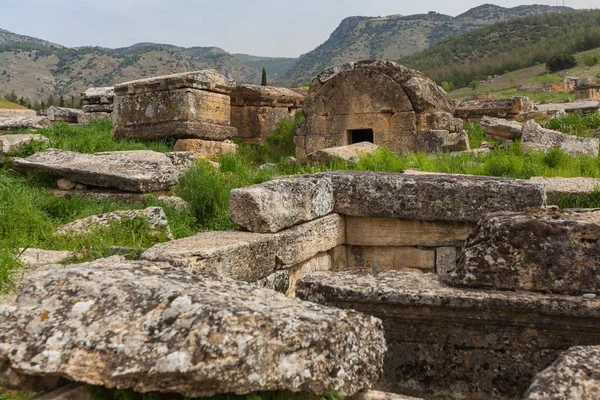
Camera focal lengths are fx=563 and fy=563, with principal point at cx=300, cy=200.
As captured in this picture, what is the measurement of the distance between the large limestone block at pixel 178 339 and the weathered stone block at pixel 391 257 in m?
2.84

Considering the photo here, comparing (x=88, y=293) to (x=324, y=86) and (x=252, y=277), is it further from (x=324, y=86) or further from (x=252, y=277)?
(x=324, y=86)

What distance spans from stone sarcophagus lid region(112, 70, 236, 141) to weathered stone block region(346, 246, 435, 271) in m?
4.38

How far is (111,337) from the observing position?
81.0 inches

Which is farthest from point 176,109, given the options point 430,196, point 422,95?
point 430,196

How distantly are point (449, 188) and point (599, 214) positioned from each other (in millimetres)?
1761

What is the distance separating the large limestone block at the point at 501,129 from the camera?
10.9 meters

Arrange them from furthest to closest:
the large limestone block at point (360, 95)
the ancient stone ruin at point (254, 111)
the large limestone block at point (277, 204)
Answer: the ancient stone ruin at point (254, 111)
the large limestone block at point (360, 95)
the large limestone block at point (277, 204)

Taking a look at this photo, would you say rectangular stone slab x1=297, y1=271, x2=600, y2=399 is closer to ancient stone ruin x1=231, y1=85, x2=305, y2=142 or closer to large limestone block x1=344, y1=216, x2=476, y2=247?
large limestone block x1=344, y1=216, x2=476, y2=247

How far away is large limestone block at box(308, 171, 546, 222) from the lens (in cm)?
481

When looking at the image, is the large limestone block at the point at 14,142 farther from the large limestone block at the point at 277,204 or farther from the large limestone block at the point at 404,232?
the large limestone block at the point at 404,232

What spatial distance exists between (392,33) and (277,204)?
423ft

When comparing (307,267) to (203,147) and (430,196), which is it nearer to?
(430,196)

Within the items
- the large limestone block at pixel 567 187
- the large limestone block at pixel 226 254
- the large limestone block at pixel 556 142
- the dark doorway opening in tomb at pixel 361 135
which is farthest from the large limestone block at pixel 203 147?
the large limestone block at pixel 567 187

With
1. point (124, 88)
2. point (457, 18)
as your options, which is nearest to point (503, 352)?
point (124, 88)
